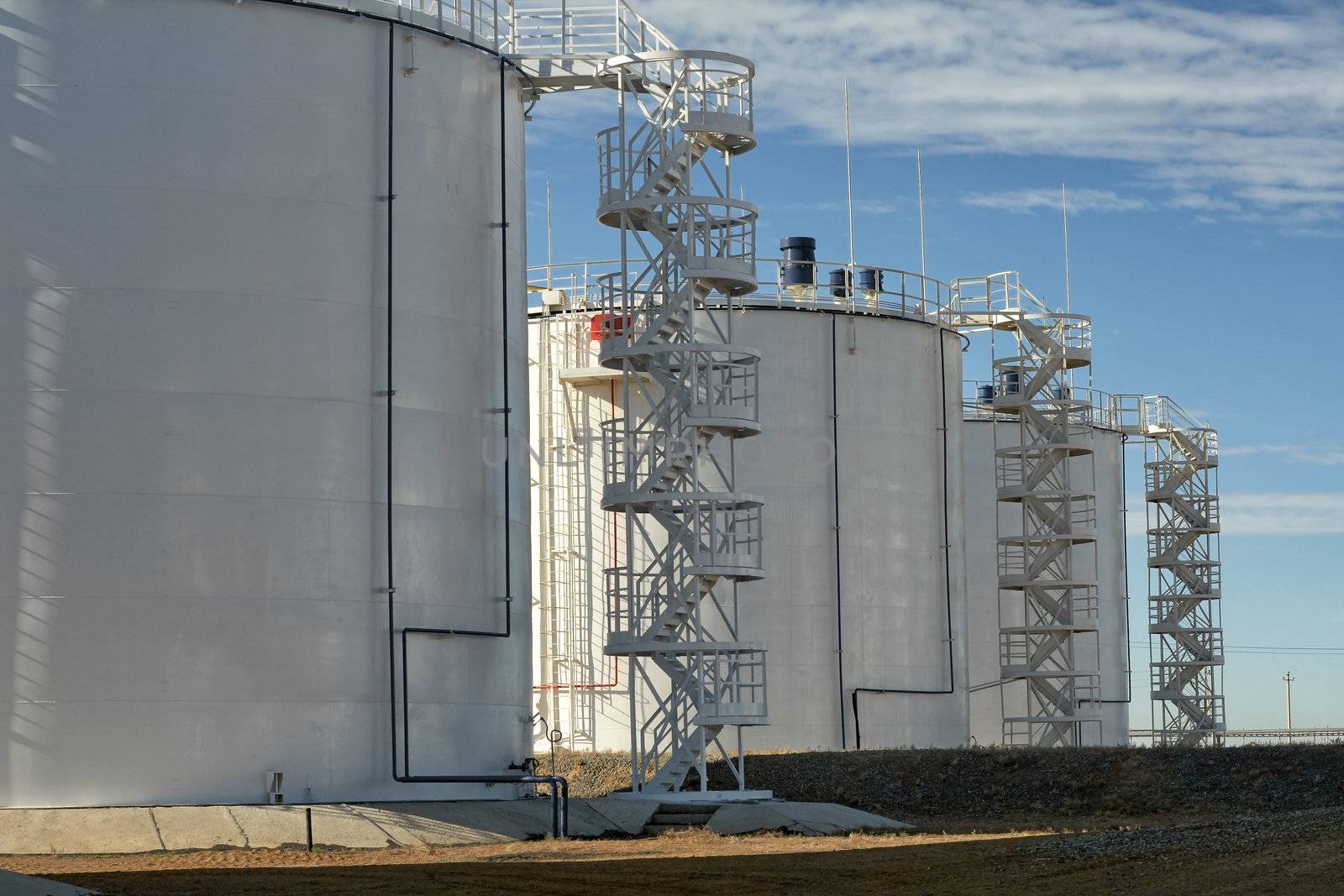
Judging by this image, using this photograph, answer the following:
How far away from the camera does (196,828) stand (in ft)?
83.8

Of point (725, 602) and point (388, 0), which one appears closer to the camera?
point (388, 0)

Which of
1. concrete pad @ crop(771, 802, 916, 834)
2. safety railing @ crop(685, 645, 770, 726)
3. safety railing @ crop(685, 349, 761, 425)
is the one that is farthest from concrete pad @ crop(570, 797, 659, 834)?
safety railing @ crop(685, 349, 761, 425)

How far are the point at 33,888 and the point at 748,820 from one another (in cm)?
1272

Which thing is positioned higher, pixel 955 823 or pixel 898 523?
pixel 898 523

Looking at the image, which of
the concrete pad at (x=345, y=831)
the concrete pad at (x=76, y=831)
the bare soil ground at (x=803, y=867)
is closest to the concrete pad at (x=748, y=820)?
the bare soil ground at (x=803, y=867)

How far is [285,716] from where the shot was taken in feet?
89.0

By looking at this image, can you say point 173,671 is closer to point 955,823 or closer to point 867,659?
point 955,823

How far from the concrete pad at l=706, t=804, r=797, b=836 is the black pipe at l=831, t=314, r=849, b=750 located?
473 inches

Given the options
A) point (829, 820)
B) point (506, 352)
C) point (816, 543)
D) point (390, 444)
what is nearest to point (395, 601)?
point (390, 444)

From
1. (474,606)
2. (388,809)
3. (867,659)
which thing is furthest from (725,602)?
(388,809)

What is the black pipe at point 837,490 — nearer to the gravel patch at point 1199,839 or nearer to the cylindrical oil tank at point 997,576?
the cylindrical oil tank at point 997,576

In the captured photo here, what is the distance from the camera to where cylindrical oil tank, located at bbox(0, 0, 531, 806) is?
2641 centimetres

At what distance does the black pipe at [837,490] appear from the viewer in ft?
136

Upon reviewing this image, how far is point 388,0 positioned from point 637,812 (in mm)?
12860
